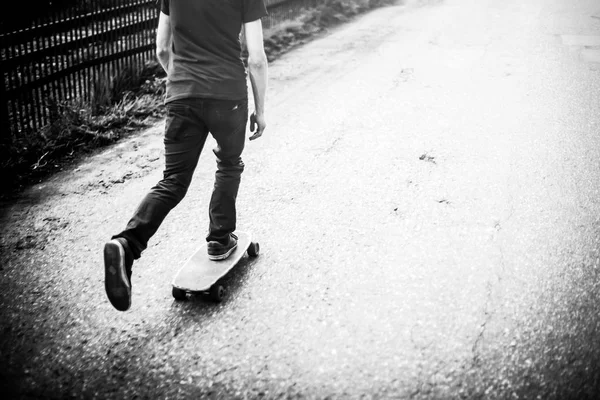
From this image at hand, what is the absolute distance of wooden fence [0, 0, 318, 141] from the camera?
5.29 metres

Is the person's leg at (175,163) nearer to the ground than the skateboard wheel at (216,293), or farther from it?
farther from it

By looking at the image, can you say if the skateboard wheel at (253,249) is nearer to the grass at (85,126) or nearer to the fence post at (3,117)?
the grass at (85,126)

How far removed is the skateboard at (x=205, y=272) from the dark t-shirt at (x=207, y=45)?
106cm

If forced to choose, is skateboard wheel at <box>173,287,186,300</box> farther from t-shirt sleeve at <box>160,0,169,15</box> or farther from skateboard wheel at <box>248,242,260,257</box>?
t-shirt sleeve at <box>160,0,169,15</box>

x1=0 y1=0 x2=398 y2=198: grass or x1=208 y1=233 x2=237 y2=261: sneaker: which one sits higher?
x1=208 y1=233 x2=237 y2=261: sneaker

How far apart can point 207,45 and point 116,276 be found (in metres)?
1.40

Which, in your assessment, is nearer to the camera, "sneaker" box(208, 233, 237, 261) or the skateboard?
the skateboard

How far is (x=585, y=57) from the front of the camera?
29.6ft

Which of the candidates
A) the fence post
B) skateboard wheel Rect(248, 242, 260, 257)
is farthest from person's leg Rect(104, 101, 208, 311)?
the fence post

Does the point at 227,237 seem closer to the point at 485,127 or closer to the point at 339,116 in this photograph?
the point at 339,116

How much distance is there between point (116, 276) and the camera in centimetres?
274

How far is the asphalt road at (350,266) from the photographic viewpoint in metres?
2.63

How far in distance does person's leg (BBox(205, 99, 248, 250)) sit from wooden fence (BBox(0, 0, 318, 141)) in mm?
3185

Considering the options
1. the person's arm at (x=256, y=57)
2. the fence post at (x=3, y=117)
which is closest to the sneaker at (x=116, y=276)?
the person's arm at (x=256, y=57)
